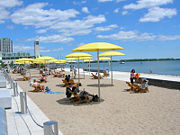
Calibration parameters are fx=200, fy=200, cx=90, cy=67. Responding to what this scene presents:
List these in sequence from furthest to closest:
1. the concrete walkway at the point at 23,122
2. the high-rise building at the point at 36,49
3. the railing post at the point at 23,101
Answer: the high-rise building at the point at 36,49
the railing post at the point at 23,101
the concrete walkway at the point at 23,122

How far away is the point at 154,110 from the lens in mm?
6516

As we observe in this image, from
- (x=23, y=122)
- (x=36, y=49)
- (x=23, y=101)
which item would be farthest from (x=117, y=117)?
(x=36, y=49)

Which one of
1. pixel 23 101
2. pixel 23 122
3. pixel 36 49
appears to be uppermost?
pixel 36 49

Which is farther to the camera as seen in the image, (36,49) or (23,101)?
(36,49)

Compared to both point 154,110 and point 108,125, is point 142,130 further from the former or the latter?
point 154,110

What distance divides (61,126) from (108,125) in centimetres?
120

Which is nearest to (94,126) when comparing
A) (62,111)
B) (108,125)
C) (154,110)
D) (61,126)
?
(108,125)

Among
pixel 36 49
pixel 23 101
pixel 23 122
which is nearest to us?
pixel 23 122

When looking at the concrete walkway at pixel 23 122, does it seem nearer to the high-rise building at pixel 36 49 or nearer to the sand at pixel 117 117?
the sand at pixel 117 117

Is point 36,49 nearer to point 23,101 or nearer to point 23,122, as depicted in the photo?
point 23,101

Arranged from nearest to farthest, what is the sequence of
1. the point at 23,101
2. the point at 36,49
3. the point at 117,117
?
the point at 117,117 < the point at 23,101 < the point at 36,49

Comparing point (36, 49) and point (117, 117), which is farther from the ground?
point (36, 49)

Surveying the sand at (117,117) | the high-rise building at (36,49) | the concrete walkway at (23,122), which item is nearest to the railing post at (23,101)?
the concrete walkway at (23,122)

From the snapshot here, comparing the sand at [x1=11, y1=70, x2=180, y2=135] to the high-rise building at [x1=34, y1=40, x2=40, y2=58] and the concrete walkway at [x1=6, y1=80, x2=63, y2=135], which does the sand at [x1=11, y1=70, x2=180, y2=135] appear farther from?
the high-rise building at [x1=34, y1=40, x2=40, y2=58]
